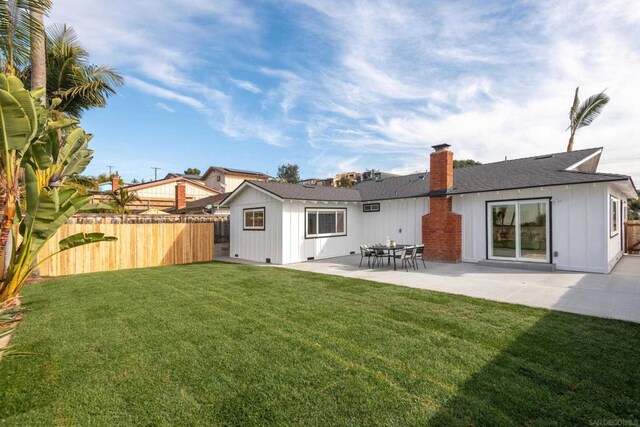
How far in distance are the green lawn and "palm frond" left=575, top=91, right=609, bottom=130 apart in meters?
20.1

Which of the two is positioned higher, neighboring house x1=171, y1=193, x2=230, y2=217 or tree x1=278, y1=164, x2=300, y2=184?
tree x1=278, y1=164, x2=300, y2=184

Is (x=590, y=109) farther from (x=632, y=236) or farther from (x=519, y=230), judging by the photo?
(x=519, y=230)

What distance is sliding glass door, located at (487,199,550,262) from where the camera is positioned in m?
10.6

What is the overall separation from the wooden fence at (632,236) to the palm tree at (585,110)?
8.05 m

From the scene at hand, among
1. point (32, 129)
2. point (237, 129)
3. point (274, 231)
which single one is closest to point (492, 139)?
point (274, 231)

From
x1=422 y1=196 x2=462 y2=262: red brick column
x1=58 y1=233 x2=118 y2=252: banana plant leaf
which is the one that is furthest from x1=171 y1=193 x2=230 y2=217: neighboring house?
x1=58 y1=233 x2=118 y2=252: banana plant leaf

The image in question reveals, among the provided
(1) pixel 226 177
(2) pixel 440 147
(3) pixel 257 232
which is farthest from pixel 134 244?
(1) pixel 226 177

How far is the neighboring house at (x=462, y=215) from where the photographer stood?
9.92m

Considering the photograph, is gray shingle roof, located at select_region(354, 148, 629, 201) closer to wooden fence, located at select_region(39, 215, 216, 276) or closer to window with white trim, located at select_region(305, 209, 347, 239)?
window with white trim, located at select_region(305, 209, 347, 239)

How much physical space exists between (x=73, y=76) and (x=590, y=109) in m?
26.5

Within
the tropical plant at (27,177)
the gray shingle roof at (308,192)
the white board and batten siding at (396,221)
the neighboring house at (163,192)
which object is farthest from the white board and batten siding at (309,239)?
the neighboring house at (163,192)

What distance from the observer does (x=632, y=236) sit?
14.8 metres

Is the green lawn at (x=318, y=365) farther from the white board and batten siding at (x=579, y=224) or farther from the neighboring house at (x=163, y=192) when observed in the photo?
the neighboring house at (x=163, y=192)

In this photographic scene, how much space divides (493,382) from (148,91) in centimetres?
1762
